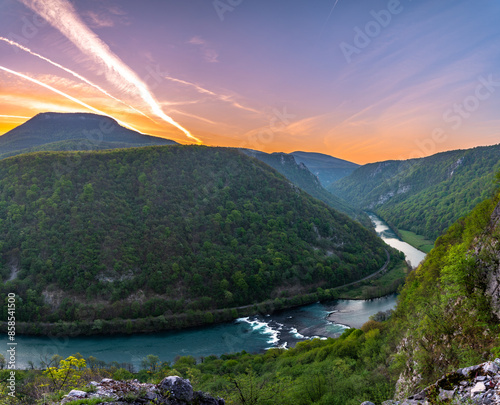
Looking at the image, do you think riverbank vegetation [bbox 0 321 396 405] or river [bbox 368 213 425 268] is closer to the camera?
riverbank vegetation [bbox 0 321 396 405]

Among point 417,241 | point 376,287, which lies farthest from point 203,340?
point 417,241

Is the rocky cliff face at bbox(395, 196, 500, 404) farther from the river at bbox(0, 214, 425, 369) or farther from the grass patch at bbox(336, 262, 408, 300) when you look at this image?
the grass patch at bbox(336, 262, 408, 300)

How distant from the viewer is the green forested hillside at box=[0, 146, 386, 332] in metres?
65.8

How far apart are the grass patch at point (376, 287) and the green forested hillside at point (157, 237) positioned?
13.1 ft

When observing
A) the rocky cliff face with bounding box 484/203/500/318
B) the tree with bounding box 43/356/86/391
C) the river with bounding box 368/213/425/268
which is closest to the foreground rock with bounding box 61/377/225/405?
the tree with bounding box 43/356/86/391

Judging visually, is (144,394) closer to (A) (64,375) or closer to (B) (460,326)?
(A) (64,375)

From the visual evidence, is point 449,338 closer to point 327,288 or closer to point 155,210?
point 327,288

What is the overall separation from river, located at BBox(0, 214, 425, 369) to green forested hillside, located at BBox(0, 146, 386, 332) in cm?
554

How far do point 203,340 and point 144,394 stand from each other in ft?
182

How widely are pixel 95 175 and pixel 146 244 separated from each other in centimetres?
3143

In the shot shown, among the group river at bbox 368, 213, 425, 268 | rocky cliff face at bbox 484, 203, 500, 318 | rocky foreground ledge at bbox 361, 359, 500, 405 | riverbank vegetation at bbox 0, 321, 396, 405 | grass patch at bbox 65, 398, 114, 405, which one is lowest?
river at bbox 368, 213, 425, 268

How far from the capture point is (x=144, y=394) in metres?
8.26

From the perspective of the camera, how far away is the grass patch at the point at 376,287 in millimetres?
78062

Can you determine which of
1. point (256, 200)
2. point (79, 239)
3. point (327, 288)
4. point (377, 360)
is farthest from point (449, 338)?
point (256, 200)
